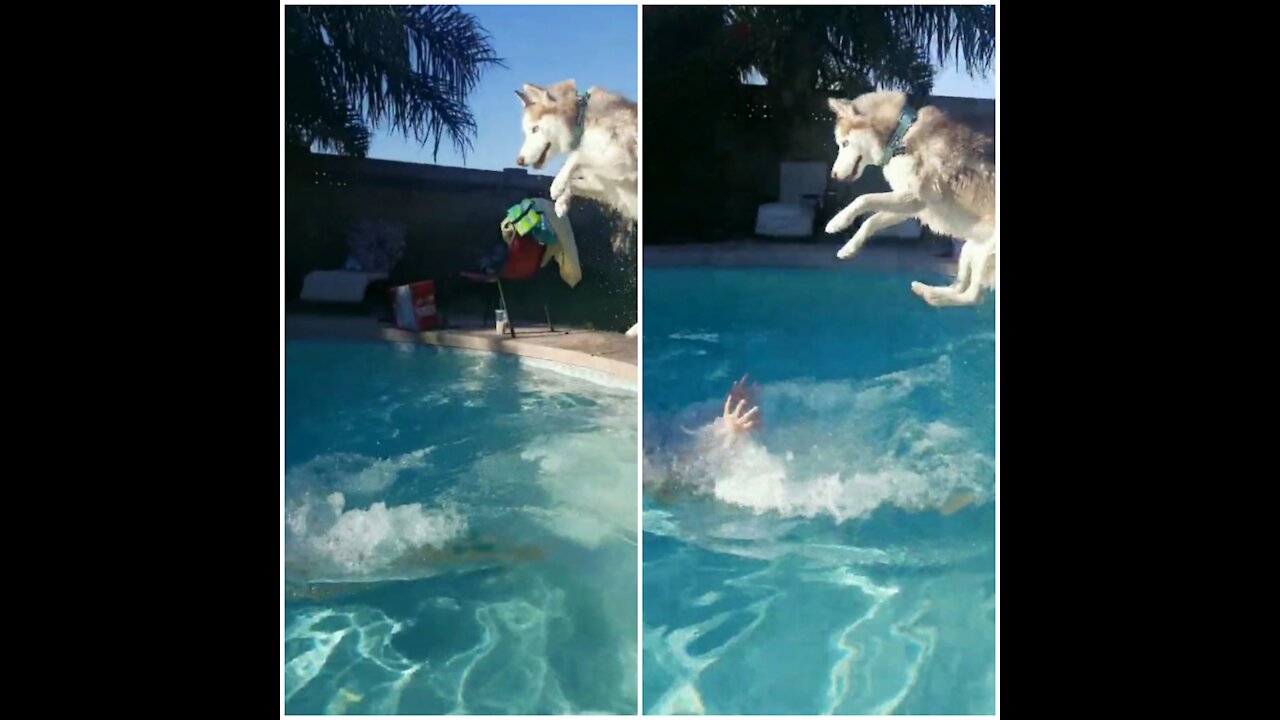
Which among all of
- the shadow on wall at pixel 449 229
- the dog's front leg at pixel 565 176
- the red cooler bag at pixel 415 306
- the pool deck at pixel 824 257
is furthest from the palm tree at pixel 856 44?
the red cooler bag at pixel 415 306

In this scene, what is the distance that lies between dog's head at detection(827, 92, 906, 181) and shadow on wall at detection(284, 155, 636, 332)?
1.03 metres

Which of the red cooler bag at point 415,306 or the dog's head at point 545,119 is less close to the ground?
the dog's head at point 545,119

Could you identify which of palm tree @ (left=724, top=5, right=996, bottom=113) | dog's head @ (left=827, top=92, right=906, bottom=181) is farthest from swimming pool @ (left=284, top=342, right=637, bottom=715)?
palm tree @ (left=724, top=5, right=996, bottom=113)

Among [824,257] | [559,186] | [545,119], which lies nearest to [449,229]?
[559,186]

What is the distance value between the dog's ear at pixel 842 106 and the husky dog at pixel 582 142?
2.99 feet

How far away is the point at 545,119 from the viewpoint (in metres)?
4.76

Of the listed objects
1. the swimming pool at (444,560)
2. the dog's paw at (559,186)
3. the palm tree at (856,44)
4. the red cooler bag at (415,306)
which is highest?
the palm tree at (856,44)

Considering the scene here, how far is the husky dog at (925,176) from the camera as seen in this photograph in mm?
4715

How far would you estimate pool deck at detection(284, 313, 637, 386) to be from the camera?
4.73 m

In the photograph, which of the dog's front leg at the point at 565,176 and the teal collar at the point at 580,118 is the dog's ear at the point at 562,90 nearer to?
the teal collar at the point at 580,118

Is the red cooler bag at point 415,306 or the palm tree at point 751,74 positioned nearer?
the palm tree at point 751,74

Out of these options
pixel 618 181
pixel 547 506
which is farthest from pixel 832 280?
pixel 547 506
